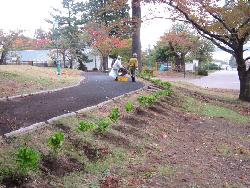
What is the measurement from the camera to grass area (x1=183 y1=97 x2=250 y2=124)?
50.2ft

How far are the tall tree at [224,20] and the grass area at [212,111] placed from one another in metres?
4.04

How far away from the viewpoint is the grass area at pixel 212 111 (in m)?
15.3

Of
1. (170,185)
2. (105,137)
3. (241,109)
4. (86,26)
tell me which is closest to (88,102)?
(105,137)

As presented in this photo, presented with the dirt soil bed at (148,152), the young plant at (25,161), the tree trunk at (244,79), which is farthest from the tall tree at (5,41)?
the young plant at (25,161)

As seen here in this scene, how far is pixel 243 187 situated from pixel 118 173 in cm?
216

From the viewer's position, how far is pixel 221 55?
447 ft

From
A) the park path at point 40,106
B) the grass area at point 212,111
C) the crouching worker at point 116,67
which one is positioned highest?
the crouching worker at point 116,67

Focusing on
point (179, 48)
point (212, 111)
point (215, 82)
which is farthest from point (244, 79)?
point (179, 48)

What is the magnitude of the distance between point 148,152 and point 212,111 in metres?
8.33

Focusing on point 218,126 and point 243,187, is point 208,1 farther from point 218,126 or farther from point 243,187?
point 243,187

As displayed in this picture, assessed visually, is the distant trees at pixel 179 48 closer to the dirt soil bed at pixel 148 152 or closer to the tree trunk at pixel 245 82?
the tree trunk at pixel 245 82

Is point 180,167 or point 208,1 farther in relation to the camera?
point 208,1

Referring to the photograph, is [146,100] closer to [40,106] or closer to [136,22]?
[40,106]

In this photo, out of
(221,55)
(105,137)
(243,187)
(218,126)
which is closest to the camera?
(243,187)
